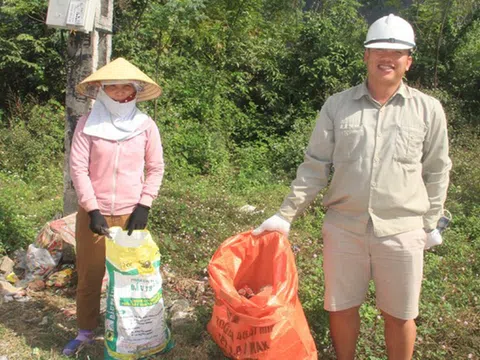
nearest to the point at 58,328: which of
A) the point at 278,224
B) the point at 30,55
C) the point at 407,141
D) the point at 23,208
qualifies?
the point at 278,224

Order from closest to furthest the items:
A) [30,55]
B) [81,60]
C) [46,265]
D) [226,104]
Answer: [81,60], [46,265], [30,55], [226,104]

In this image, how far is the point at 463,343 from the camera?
3072mm

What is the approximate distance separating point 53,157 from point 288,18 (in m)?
6.75

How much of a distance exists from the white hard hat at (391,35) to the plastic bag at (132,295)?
5.44ft

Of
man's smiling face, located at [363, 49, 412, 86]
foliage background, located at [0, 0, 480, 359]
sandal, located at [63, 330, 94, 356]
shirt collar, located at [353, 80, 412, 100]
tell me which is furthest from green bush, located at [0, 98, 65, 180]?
man's smiling face, located at [363, 49, 412, 86]

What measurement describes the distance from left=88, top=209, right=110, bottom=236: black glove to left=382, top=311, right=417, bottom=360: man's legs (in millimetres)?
1595

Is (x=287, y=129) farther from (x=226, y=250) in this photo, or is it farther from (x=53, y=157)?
(x=226, y=250)

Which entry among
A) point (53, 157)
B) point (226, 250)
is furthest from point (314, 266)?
point (53, 157)

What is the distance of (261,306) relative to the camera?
2.49m

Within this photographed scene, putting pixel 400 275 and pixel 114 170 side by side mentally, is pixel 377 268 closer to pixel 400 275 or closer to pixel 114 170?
pixel 400 275

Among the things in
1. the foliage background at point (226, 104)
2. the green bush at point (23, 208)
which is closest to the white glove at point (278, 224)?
the foliage background at point (226, 104)

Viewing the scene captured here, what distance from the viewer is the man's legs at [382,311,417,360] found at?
256cm

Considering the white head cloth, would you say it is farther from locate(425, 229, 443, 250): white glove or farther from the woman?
locate(425, 229, 443, 250): white glove

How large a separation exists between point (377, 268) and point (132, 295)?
1378 mm
